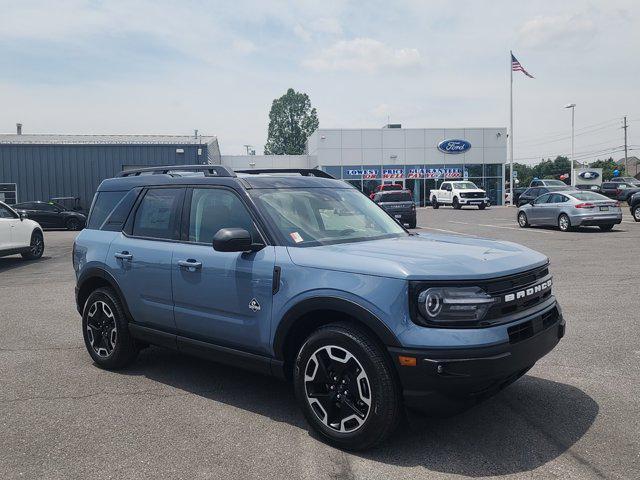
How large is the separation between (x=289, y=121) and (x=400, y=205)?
235 feet

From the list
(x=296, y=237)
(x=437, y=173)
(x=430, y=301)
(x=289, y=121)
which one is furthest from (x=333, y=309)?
(x=289, y=121)

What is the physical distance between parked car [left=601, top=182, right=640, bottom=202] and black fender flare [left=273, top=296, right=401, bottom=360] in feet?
136

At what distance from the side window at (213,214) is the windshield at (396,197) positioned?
64.0 ft

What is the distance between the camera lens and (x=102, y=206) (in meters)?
5.91

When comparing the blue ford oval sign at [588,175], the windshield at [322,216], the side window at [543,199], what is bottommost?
the windshield at [322,216]

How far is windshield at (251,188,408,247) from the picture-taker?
4375 millimetres

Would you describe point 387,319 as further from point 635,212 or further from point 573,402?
point 635,212

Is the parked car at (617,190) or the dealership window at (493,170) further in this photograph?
the dealership window at (493,170)

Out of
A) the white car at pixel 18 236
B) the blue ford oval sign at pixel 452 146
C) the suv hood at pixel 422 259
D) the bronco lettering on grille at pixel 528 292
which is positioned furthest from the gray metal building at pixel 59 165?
the bronco lettering on grille at pixel 528 292

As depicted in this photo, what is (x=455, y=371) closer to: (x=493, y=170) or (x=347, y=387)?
(x=347, y=387)

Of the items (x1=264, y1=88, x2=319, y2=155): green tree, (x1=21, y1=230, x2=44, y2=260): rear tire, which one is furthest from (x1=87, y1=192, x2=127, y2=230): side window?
(x1=264, y1=88, x2=319, y2=155): green tree

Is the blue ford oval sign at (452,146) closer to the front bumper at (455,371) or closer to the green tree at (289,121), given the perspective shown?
the green tree at (289,121)

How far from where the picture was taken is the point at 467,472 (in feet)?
11.2

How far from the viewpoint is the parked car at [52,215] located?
26.5 meters
